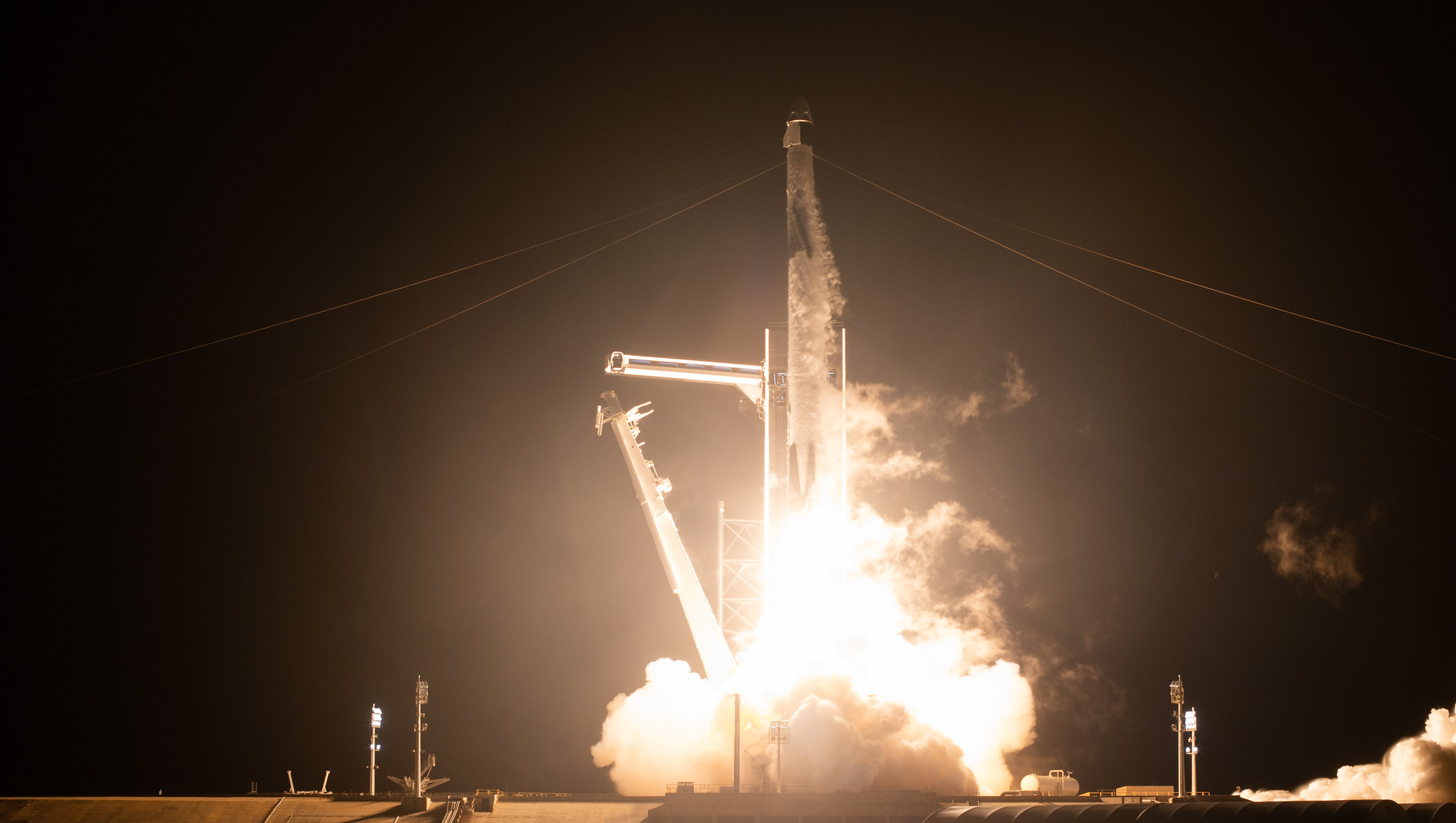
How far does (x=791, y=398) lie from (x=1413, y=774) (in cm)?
2232

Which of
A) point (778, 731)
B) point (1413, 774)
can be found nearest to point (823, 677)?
point (778, 731)

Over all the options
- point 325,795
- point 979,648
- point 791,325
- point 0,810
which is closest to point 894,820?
point 979,648

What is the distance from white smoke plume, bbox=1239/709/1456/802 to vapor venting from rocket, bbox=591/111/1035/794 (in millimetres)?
9652

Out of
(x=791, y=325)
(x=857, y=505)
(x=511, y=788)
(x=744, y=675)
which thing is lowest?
(x=511, y=788)

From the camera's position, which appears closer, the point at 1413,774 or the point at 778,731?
the point at 778,731

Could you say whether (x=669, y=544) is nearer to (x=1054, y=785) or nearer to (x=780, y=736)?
(x=780, y=736)

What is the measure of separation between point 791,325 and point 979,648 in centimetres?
1352

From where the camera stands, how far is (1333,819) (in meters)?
24.0

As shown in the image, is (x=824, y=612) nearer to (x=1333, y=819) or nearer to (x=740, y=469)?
(x=740, y=469)

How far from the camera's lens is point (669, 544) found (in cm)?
4112

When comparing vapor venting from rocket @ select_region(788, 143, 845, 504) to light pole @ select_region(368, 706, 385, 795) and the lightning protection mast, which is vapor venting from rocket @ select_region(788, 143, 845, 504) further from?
light pole @ select_region(368, 706, 385, 795)

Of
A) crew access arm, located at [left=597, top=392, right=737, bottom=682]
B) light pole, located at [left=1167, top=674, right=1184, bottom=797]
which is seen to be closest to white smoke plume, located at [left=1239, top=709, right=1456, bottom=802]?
light pole, located at [left=1167, top=674, right=1184, bottom=797]

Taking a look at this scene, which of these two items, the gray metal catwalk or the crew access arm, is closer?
the gray metal catwalk

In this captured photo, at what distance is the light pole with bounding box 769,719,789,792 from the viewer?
35.1m
